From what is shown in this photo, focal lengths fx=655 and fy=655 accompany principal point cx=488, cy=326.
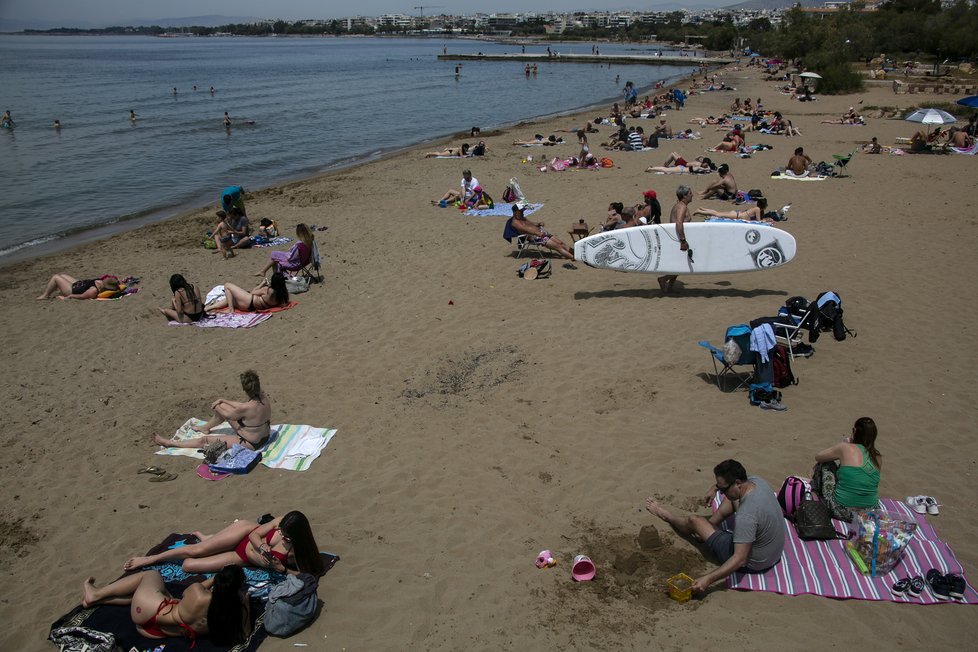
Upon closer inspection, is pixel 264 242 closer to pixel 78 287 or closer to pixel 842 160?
pixel 78 287

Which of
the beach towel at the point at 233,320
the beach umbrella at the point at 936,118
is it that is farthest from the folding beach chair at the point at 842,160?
the beach towel at the point at 233,320

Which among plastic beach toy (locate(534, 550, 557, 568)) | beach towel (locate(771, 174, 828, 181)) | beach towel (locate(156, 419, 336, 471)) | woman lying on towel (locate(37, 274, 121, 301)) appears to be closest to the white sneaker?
plastic beach toy (locate(534, 550, 557, 568))

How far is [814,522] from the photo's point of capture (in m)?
4.92

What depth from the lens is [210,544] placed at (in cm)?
492

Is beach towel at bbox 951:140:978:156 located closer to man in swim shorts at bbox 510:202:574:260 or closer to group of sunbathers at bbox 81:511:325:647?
man in swim shorts at bbox 510:202:574:260

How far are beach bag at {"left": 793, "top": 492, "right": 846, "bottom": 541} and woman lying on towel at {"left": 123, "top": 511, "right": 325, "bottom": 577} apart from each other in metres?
3.63

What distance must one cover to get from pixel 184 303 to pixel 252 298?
956mm

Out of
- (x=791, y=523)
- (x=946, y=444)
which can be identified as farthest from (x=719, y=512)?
(x=946, y=444)

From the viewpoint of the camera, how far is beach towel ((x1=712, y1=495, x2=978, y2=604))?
177 inches

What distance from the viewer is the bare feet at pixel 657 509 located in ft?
17.3

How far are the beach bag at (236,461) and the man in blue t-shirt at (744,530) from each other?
4.18 meters

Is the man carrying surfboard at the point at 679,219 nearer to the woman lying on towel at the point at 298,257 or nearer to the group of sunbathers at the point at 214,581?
the woman lying on towel at the point at 298,257

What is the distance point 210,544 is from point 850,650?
14.6 ft

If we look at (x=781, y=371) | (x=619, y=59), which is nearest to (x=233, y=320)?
(x=781, y=371)
